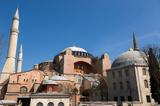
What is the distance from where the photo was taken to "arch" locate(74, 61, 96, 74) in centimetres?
5009

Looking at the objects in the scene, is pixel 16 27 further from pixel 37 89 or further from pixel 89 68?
pixel 89 68

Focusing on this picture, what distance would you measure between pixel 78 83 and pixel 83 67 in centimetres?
1002

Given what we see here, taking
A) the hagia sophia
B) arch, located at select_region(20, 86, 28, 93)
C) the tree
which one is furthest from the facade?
arch, located at select_region(20, 86, 28, 93)

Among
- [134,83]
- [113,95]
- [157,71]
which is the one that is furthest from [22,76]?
[157,71]

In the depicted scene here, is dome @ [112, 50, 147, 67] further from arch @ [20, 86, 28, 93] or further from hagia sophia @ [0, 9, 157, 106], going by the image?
arch @ [20, 86, 28, 93]

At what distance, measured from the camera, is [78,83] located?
41.2 meters

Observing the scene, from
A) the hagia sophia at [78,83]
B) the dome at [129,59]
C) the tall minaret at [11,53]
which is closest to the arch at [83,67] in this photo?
the hagia sophia at [78,83]

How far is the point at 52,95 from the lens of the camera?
2933 centimetres

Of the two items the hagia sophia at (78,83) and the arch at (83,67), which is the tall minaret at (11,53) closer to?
the hagia sophia at (78,83)

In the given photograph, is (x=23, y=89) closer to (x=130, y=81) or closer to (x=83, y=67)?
(x=83, y=67)

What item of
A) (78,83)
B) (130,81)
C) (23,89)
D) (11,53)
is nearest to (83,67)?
(78,83)

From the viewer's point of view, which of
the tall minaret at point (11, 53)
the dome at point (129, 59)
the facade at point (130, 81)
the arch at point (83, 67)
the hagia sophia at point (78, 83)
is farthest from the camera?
the arch at point (83, 67)

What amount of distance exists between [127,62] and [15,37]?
76.6 ft

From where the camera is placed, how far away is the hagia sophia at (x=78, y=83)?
3000 centimetres
